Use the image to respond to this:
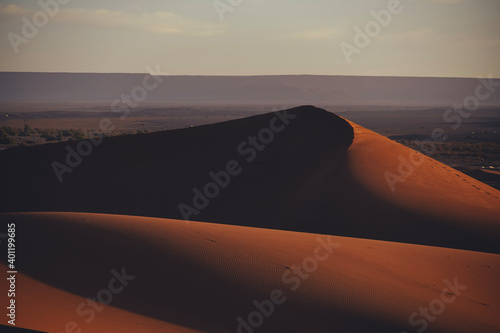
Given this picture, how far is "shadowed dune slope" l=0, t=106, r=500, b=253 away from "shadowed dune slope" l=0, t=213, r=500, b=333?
12.6ft

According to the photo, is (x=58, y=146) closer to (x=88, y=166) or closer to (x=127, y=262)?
(x=88, y=166)

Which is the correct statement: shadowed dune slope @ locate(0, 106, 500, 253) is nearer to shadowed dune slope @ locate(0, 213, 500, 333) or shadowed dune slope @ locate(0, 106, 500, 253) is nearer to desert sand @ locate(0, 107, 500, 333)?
desert sand @ locate(0, 107, 500, 333)

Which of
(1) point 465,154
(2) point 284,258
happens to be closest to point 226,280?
(2) point 284,258

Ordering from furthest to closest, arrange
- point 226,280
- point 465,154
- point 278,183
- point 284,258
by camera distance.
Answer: point 465,154
point 278,183
point 284,258
point 226,280

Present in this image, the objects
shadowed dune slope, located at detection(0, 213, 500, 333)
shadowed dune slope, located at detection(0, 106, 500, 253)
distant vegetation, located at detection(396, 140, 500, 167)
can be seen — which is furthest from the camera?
distant vegetation, located at detection(396, 140, 500, 167)

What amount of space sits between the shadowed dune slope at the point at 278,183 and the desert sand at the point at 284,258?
0.07 metres

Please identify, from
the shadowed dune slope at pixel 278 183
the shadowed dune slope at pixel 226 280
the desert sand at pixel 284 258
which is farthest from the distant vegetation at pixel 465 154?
the shadowed dune slope at pixel 226 280

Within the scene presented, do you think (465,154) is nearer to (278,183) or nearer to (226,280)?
(278,183)

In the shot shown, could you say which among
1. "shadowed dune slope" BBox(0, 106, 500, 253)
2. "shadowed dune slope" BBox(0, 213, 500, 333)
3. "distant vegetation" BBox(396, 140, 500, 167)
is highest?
"distant vegetation" BBox(396, 140, 500, 167)

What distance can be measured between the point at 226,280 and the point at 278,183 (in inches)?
390

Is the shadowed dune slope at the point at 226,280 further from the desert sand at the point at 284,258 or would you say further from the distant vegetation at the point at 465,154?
the distant vegetation at the point at 465,154

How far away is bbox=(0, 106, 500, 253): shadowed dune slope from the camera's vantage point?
13.8 meters

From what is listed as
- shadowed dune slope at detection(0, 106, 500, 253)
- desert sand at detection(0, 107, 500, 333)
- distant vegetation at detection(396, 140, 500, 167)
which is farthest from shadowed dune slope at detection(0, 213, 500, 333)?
distant vegetation at detection(396, 140, 500, 167)

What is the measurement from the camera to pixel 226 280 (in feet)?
25.0
